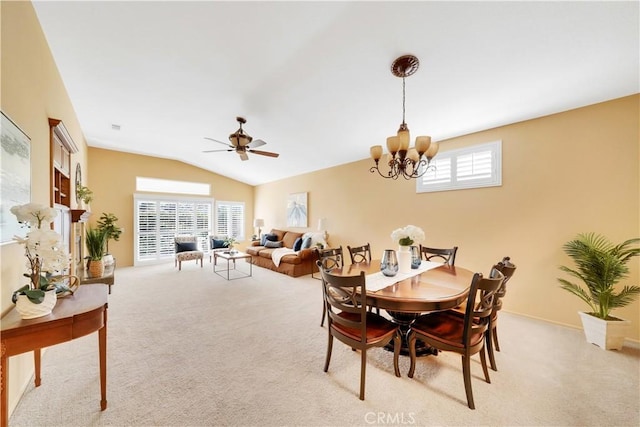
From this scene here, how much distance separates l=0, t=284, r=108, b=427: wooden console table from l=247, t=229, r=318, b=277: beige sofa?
3.64 m

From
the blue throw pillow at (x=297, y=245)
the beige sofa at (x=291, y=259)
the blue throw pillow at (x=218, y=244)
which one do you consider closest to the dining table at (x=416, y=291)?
the beige sofa at (x=291, y=259)

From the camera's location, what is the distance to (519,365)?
2086mm

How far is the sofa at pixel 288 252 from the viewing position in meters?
5.29

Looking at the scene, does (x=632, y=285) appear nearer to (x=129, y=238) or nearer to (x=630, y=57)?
(x=630, y=57)

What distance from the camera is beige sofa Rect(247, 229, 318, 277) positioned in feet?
17.2

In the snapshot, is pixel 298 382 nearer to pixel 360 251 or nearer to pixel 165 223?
pixel 360 251

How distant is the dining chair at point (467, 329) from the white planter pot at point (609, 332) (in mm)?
1515

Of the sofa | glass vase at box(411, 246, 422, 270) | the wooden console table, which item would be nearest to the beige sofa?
the sofa

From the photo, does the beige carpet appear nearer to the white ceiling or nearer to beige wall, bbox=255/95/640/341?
beige wall, bbox=255/95/640/341

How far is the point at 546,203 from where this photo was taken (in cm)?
291

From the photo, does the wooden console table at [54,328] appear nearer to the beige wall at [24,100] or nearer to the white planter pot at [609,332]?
the beige wall at [24,100]

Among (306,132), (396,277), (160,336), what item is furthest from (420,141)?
(160,336)

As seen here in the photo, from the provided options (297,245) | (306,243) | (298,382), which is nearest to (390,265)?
(298,382)

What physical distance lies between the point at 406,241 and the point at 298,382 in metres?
1.62
